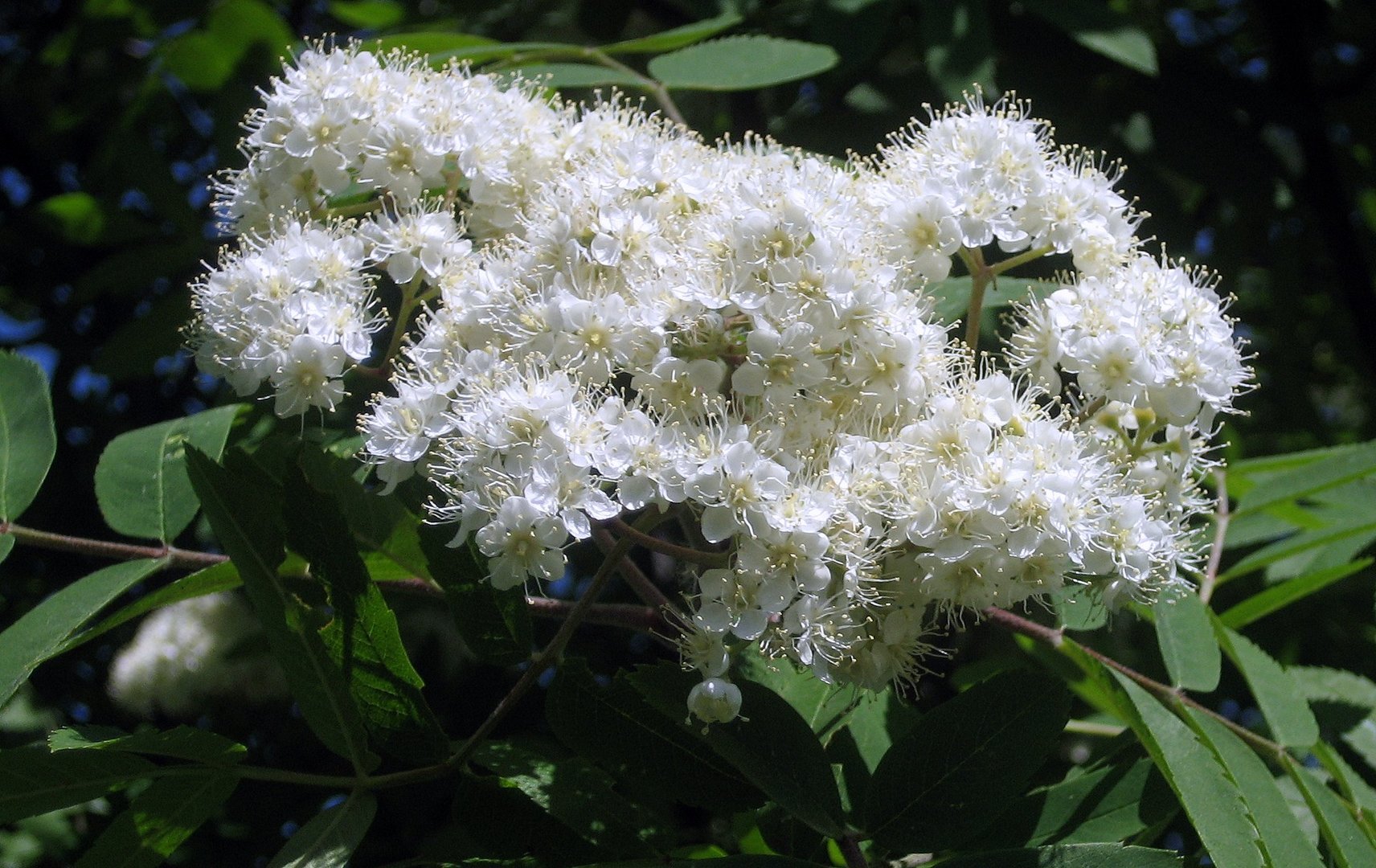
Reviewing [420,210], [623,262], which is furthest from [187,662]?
[623,262]

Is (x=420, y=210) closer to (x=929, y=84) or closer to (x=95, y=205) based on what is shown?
(x=929, y=84)

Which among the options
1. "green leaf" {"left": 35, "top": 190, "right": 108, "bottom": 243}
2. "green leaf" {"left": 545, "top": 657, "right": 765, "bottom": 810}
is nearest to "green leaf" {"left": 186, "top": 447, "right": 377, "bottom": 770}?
"green leaf" {"left": 545, "top": 657, "right": 765, "bottom": 810}

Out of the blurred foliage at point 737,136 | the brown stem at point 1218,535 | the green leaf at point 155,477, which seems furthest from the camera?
the blurred foliage at point 737,136

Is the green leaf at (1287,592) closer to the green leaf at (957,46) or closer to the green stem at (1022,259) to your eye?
the green stem at (1022,259)

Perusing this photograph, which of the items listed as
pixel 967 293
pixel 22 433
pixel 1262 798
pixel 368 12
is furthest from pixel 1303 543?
pixel 368 12

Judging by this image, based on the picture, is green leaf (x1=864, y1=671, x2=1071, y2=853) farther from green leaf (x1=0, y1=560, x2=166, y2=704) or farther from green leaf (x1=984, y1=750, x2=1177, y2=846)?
green leaf (x1=0, y1=560, x2=166, y2=704)

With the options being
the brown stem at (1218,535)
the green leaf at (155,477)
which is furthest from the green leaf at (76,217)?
the brown stem at (1218,535)
